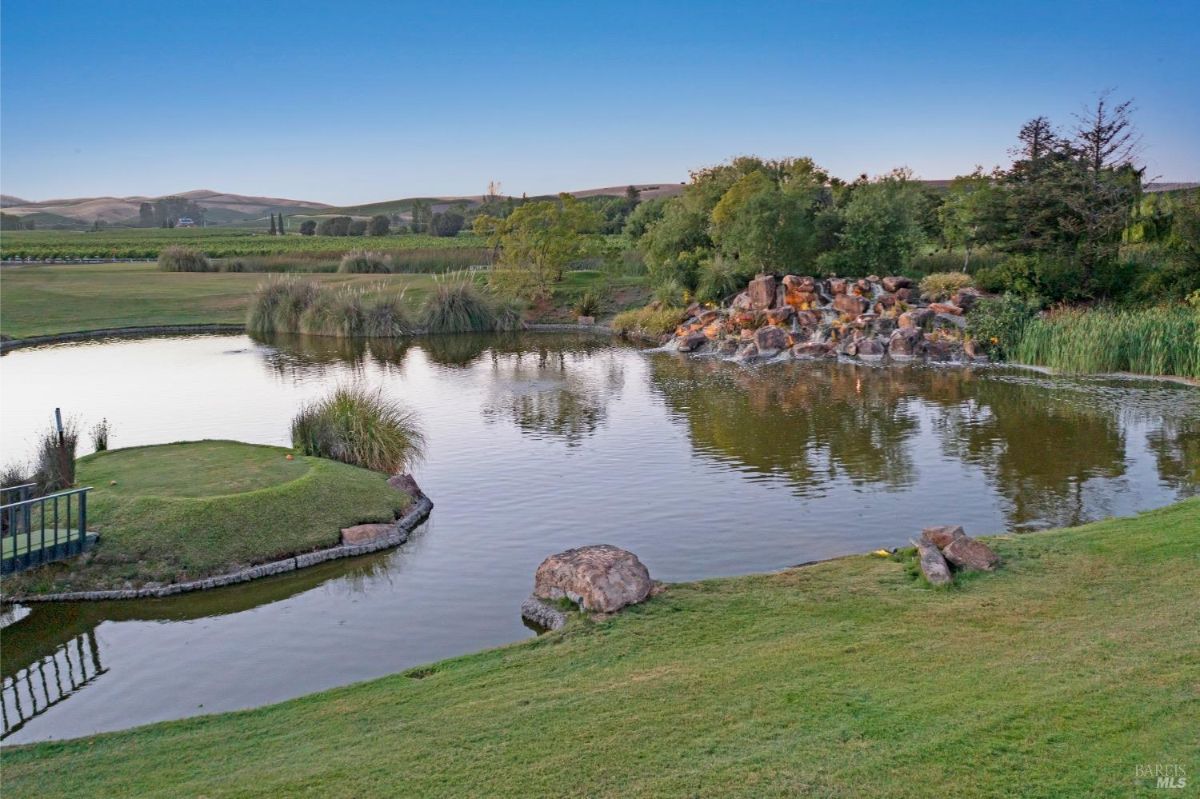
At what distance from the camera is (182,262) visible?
6172cm

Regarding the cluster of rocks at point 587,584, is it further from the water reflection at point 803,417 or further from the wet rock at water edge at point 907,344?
the wet rock at water edge at point 907,344

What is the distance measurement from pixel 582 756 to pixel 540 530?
7.95 m

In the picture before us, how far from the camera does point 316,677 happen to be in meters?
9.75

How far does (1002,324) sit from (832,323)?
593 cm

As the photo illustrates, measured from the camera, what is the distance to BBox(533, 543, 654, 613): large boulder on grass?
406 inches

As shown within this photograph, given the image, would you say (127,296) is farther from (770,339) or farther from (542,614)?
(542,614)

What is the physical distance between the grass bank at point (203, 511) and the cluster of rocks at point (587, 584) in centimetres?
403

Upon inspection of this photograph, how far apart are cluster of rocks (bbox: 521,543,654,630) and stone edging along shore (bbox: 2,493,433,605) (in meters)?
3.43

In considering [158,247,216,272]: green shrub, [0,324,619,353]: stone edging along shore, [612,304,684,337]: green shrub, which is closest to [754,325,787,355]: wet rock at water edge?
[612,304,684,337]: green shrub

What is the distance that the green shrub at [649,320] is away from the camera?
38.6m

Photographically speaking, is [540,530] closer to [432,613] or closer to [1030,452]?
[432,613]

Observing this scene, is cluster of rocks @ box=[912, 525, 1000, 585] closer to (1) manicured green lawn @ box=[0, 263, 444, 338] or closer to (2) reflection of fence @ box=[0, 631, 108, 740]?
(2) reflection of fence @ box=[0, 631, 108, 740]

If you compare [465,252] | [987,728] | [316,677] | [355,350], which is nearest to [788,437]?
[316,677]

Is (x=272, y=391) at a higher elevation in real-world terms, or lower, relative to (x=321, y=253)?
lower
